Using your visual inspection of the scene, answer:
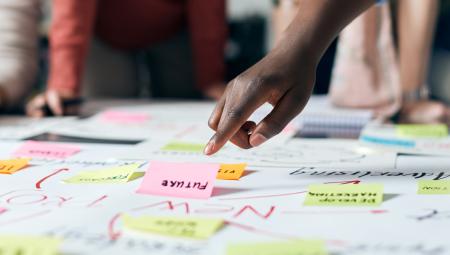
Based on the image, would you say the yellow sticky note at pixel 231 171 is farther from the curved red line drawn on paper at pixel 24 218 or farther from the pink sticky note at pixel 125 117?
the pink sticky note at pixel 125 117

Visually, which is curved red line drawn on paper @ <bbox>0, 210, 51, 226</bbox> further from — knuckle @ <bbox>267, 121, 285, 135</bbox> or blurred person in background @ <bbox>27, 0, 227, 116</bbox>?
blurred person in background @ <bbox>27, 0, 227, 116</bbox>

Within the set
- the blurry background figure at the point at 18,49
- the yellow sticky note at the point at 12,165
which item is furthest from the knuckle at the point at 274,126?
the blurry background figure at the point at 18,49

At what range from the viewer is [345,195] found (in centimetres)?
54

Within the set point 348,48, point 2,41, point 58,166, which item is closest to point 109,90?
point 2,41

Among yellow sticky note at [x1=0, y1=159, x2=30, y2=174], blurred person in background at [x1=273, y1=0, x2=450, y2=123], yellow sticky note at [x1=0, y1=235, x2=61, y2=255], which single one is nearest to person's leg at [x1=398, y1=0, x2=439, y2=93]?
blurred person in background at [x1=273, y1=0, x2=450, y2=123]

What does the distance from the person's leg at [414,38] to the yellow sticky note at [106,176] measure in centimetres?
59

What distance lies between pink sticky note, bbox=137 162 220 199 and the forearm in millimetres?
133

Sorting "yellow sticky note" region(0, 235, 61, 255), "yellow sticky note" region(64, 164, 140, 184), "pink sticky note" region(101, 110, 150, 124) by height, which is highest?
"yellow sticky note" region(0, 235, 61, 255)

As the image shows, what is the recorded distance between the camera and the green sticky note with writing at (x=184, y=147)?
761 millimetres

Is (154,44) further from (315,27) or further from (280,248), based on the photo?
(280,248)

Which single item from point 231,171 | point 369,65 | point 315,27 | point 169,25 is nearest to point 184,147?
point 231,171

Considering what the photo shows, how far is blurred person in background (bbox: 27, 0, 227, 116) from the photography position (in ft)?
4.27

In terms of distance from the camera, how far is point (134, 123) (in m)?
0.99

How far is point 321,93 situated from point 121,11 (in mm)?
456
